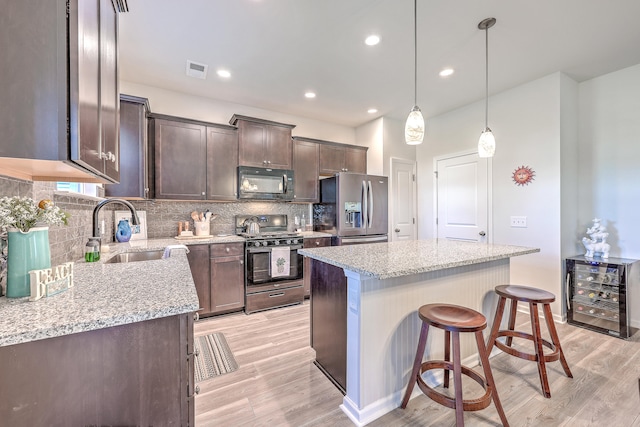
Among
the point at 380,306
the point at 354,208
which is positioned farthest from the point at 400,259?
the point at 354,208

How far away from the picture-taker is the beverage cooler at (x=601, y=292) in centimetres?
266

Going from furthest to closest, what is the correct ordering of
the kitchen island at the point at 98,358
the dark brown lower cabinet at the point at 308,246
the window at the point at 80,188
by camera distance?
the dark brown lower cabinet at the point at 308,246, the window at the point at 80,188, the kitchen island at the point at 98,358

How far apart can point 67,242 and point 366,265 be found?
1.96 meters

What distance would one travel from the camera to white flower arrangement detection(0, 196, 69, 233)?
0.97 m

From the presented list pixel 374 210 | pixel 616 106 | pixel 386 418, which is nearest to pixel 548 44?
pixel 616 106

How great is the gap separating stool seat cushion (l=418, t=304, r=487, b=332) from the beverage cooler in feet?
7.41

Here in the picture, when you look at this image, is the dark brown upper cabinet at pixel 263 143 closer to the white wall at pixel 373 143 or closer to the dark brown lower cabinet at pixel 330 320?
the white wall at pixel 373 143

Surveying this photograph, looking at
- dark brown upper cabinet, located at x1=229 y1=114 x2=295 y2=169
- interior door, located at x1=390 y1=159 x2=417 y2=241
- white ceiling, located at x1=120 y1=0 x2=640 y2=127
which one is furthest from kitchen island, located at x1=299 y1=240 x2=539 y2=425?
interior door, located at x1=390 y1=159 x2=417 y2=241

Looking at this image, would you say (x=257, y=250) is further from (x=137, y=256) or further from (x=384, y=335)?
(x=384, y=335)

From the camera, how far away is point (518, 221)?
11.2ft

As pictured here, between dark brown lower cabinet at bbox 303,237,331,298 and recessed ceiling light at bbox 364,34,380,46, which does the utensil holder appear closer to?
dark brown lower cabinet at bbox 303,237,331,298

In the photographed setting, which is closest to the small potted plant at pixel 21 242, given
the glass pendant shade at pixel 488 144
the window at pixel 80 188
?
the window at pixel 80 188

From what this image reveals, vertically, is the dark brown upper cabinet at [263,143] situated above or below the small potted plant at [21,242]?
above

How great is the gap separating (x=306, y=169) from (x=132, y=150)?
2186 millimetres
